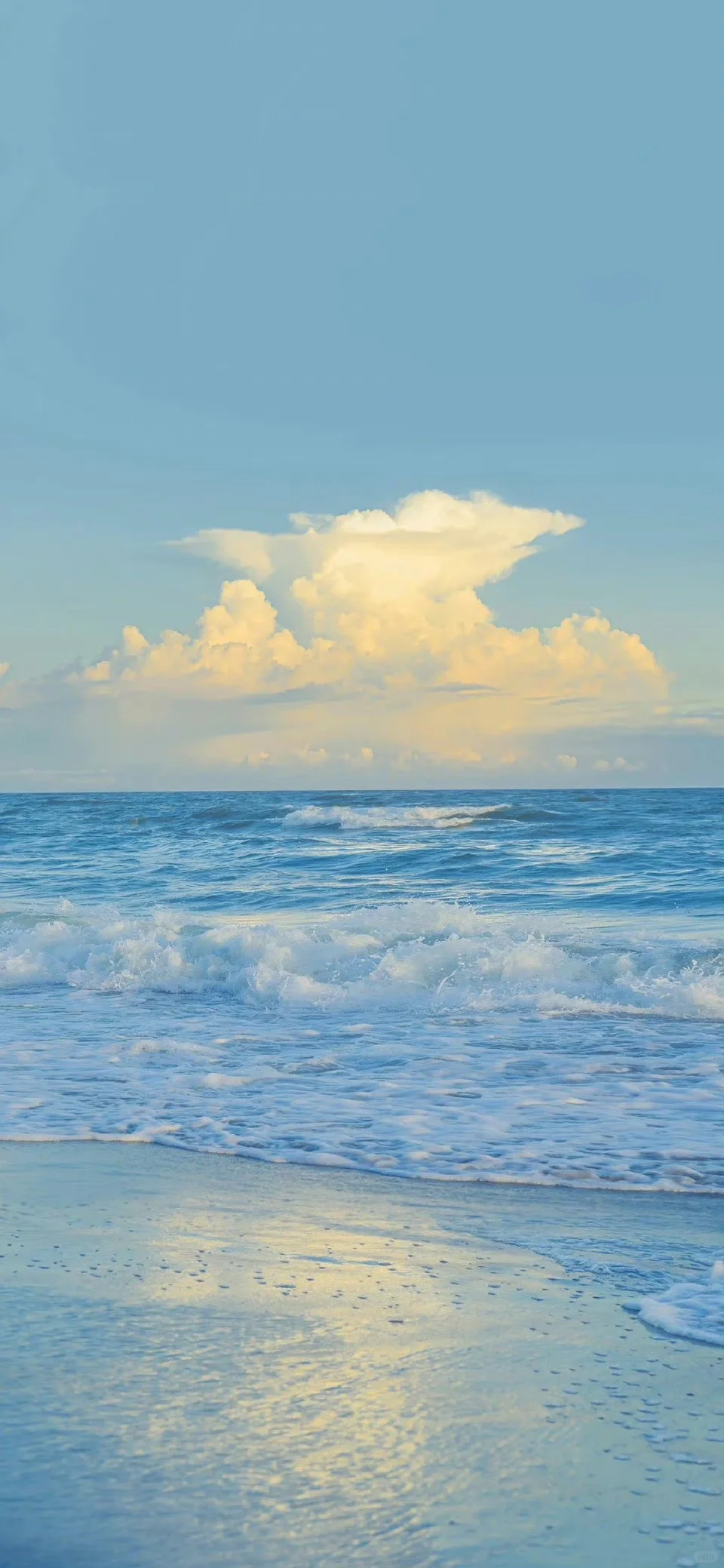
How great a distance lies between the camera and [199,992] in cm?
1416

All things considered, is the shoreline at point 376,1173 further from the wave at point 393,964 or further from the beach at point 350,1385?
the wave at point 393,964

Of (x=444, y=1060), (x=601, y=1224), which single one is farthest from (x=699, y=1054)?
(x=601, y=1224)

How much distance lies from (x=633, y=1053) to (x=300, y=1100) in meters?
3.13

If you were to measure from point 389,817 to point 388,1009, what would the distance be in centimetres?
2816

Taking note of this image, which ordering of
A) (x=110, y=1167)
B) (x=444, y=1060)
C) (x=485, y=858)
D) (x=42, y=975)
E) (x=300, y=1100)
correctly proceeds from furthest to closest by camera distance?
(x=485, y=858) → (x=42, y=975) → (x=444, y=1060) → (x=300, y=1100) → (x=110, y=1167)

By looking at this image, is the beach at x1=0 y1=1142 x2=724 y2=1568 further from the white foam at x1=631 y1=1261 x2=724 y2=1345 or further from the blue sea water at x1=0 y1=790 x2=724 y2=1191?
the blue sea water at x1=0 y1=790 x2=724 y2=1191

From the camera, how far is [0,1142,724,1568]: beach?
2.96 metres

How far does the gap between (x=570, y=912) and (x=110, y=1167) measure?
512 inches

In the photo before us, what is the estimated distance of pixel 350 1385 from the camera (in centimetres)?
376

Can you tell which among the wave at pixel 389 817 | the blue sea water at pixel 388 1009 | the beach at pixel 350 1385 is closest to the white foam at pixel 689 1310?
the beach at pixel 350 1385

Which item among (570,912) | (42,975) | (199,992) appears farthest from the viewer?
(570,912)

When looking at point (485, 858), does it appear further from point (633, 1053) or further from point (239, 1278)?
point (239, 1278)

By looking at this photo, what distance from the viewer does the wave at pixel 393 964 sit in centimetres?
1265

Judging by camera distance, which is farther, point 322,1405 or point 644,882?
point 644,882
